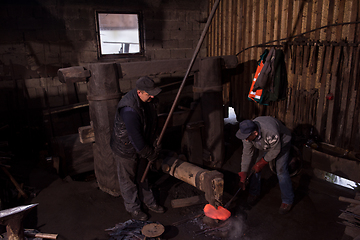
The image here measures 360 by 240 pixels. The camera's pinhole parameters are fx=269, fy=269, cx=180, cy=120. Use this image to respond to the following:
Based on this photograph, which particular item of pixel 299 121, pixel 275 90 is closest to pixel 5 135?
pixel 275 90

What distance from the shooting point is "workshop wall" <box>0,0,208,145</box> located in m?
6.59

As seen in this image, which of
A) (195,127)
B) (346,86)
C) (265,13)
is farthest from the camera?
(265,13)

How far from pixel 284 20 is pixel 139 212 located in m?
5.14

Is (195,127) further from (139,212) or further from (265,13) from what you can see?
(265,13)

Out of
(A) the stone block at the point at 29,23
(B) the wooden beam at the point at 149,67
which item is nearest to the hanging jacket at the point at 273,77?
(B) the wooden beam at the point at 149,67

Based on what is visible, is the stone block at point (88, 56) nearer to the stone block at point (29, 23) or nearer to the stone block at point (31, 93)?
the stone block at point (29, 23)

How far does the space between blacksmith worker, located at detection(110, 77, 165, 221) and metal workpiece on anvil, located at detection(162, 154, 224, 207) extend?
1.53 feet

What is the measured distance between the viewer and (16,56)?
6.67m

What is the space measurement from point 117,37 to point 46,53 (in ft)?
8.36

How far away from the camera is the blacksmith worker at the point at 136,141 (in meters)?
3.72

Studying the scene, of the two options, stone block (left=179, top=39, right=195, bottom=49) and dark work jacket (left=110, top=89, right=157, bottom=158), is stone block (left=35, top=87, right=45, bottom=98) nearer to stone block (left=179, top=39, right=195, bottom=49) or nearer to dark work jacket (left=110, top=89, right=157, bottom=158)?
dark work jacket (left=110, top=89, right=157, bottom=158)

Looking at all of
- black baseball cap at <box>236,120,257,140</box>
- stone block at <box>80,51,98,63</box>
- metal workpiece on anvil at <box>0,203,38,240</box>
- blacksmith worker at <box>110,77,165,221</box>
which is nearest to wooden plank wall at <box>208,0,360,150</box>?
black baseball cap at <box>236,120,257,140</box>

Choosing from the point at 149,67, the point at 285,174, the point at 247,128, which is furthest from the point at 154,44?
the point at 285,174

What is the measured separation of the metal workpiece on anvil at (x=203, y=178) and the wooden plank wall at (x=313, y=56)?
3208 mm
